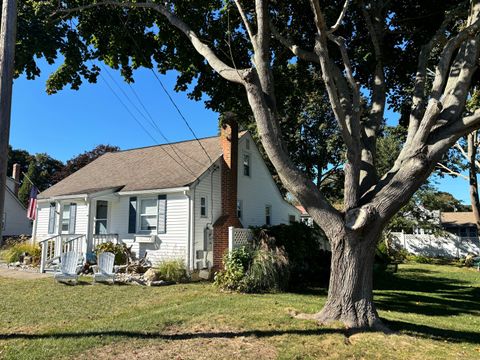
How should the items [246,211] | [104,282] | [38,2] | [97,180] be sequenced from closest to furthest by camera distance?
[38,2] → [104,282] → [246,211] → [97,180]

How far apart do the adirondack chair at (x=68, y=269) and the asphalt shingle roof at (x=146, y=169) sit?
4538 mm

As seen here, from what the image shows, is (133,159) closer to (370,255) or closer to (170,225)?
(170,225)

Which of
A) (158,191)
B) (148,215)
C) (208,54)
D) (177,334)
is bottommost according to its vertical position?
(177,334)

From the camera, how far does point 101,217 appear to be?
1786 cm

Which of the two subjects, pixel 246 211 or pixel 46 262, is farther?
pixel 246 211

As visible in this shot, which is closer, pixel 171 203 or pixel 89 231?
pixel 171 203

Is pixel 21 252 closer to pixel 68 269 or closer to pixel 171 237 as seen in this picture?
pixel 68 269

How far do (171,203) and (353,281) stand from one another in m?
10.00

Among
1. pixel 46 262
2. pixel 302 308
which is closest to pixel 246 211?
pixel 46 262

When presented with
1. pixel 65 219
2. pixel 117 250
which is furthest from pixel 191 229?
pixel 65 219

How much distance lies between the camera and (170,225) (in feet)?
50.7

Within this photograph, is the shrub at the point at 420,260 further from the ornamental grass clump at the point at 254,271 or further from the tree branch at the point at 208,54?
the tree branch at the point at 208,54

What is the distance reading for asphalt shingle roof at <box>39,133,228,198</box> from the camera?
16.5 m

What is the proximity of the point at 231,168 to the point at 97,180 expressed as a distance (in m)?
7.94
